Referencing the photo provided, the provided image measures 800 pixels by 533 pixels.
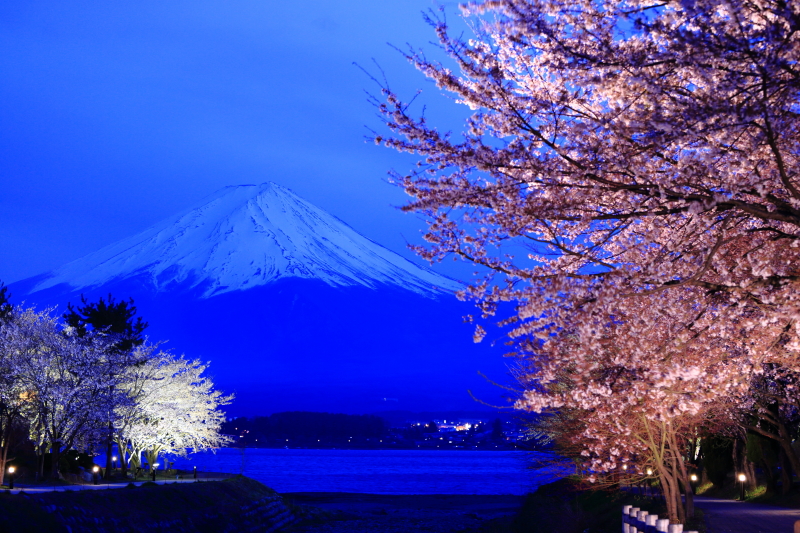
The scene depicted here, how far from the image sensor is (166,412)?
1623 inches

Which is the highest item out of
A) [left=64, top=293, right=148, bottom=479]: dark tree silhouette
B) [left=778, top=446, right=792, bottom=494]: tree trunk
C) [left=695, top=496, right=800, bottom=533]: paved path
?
[left=64, top=293, right=148, bottom=479]: dark tree silhouette

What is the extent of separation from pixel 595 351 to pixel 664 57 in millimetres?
3497

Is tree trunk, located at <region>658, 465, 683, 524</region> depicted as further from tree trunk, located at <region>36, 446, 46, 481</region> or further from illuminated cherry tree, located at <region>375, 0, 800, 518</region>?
tree trunk, located at <region>36, 446, 46, 481</region>

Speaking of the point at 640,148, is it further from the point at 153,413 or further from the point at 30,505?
the point at 153,413

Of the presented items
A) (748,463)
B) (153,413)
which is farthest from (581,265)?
(153,413)

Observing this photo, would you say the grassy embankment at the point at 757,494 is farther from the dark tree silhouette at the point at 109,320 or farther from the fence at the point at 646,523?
the dark tree silhouette at the point at 109,320

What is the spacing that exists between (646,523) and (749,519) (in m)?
8.71

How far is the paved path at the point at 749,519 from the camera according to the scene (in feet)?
53.1

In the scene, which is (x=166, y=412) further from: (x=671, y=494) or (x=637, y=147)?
(x=637, y=147)

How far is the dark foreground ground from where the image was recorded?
39594 mm

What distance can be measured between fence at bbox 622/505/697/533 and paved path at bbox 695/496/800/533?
1859 mm

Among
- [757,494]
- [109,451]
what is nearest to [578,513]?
[757,494]

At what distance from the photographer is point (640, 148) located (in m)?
6.82

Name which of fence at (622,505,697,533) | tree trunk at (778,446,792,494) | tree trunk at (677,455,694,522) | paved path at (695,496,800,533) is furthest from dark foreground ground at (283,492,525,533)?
fence at (622,505,697,533)
